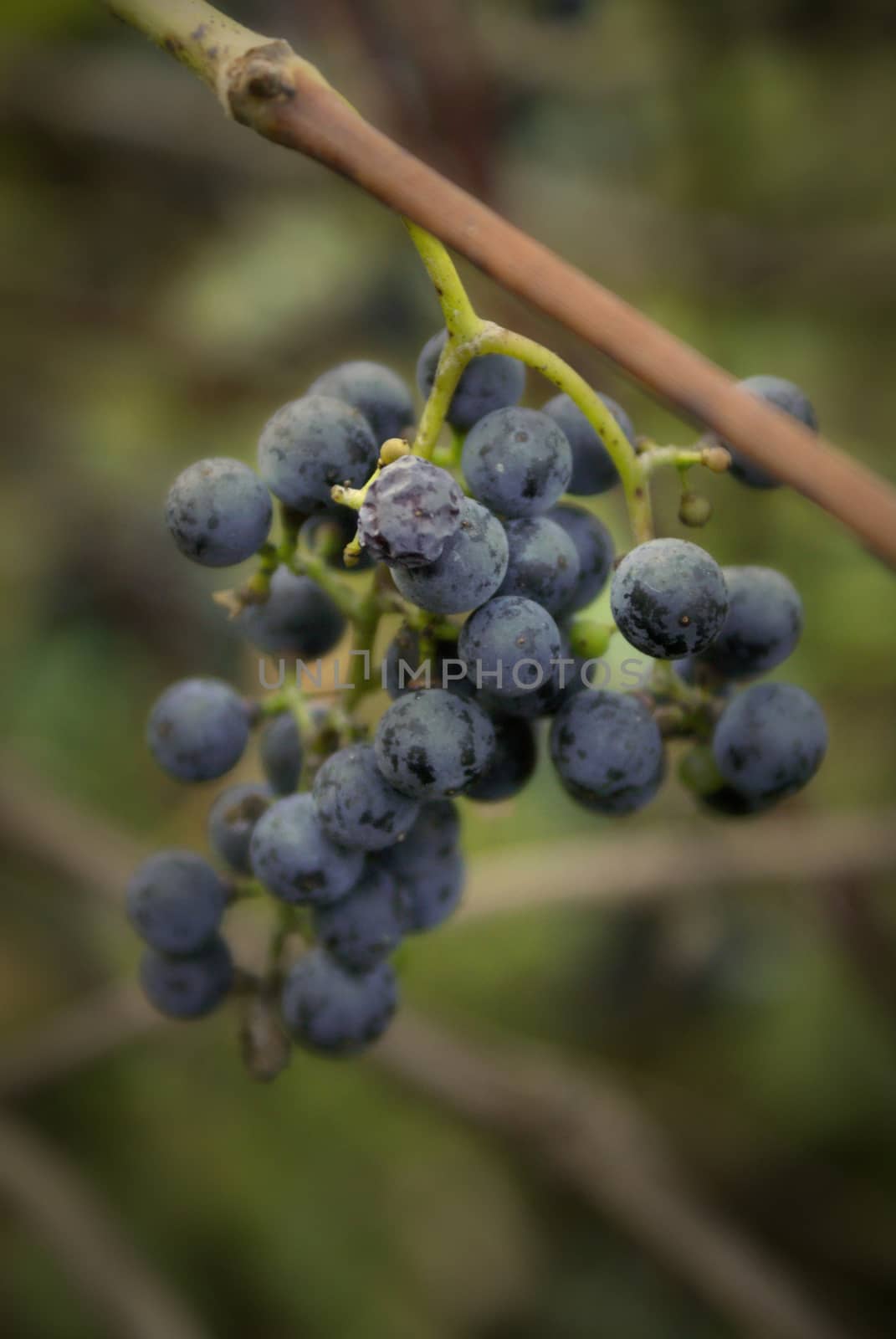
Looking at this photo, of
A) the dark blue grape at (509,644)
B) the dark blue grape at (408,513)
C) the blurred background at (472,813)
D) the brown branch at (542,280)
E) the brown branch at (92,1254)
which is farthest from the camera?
the blurred background at (472,813)

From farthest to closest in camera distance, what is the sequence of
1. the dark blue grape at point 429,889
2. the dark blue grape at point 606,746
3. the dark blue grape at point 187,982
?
the dark blue grape at point 187,982
the dark blue grape at point 429,889
the dark blue grape at point 606,746

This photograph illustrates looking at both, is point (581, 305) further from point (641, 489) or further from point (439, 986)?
point (439, 986)

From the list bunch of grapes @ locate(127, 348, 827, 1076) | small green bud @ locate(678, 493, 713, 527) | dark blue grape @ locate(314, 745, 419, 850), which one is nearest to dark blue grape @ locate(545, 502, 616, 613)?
bunch of grapes @ locate(127, 348, 827, 1076)

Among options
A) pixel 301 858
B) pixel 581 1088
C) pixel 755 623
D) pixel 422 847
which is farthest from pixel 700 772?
pixel 581 1088

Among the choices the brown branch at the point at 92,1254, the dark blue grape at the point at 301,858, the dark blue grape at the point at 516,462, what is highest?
the dark blue grape at the point at 516,462

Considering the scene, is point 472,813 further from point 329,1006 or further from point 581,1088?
point 329,1006

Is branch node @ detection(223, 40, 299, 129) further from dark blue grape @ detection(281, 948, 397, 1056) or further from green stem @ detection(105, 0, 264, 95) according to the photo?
dark blue grape @ detection(281, 948, 397, 1056)

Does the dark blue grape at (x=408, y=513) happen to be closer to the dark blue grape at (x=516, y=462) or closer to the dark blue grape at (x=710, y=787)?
the dark blue grape at (x=516, y=462)

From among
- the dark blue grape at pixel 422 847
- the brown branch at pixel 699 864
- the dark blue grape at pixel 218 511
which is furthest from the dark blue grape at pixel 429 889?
the brown branch at pixel 699 864
